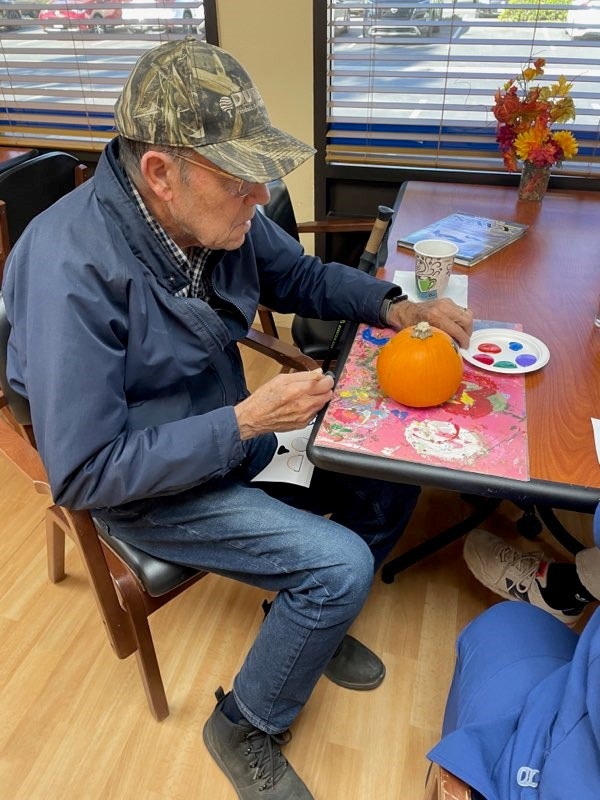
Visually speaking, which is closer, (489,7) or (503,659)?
(503,659)

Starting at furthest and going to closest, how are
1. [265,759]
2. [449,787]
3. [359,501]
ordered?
[359,501]
[265,759]
[449,787]

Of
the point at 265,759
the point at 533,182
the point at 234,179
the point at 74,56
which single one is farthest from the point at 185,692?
the point at 74,56

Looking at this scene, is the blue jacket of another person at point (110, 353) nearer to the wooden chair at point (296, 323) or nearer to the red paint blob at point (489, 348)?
the red paint blob at point (489, 348)

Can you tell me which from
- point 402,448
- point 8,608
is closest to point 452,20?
point 402,448

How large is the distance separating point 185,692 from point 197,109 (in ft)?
4.30

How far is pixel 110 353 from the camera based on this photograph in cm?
98

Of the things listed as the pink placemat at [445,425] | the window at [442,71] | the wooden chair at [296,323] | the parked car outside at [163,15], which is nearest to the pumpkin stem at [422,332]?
the pink placemat at [445,425]

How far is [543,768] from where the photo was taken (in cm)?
76

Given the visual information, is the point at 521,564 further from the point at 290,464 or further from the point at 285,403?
the point at 285,403

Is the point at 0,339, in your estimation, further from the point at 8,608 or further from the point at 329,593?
the point at 8,608

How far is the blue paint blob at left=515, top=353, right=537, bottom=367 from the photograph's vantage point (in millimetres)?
1161

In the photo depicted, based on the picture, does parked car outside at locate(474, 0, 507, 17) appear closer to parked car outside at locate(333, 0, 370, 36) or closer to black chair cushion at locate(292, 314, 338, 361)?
parked car outside at locate(333, 0, 370, 36)

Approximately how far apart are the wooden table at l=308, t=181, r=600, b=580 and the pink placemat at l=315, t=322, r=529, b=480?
0.02m

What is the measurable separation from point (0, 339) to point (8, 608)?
972 millimetres
